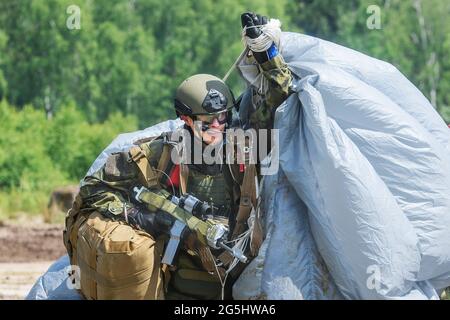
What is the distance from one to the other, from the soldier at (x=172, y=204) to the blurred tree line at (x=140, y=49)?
17881mm

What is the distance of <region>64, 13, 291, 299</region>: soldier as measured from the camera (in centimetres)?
433

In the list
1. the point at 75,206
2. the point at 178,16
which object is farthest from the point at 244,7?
the point at 75,206

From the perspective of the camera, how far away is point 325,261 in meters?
4.26

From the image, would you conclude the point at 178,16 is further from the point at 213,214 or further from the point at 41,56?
the point at 213,214

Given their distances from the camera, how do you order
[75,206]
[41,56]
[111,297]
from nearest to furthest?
[111,297] < [75,206] < [41,56]

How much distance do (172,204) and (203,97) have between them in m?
0.50

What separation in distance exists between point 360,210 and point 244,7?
28554 mm

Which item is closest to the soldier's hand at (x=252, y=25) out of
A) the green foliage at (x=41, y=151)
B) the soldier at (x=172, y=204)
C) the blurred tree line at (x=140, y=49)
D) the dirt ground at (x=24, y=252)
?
the soldier at (x=172, y=204)

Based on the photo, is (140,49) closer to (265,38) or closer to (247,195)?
(247,195)

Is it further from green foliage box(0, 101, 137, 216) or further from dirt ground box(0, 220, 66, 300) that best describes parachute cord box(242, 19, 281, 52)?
green foliage box(0, 101, 137, 216)

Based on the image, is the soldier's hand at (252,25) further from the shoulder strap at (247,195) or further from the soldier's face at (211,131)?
the shoulder strap at (247,195)

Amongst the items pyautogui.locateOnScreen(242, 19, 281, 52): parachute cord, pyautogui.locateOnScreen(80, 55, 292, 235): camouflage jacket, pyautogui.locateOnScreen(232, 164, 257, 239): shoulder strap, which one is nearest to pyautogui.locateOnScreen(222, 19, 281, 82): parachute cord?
pyautogui.locateOnScreen(242, 19, 281, 52): parachute cord

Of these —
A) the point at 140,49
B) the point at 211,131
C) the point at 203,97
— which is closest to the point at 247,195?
the point at 211,131

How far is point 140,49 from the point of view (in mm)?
30078
